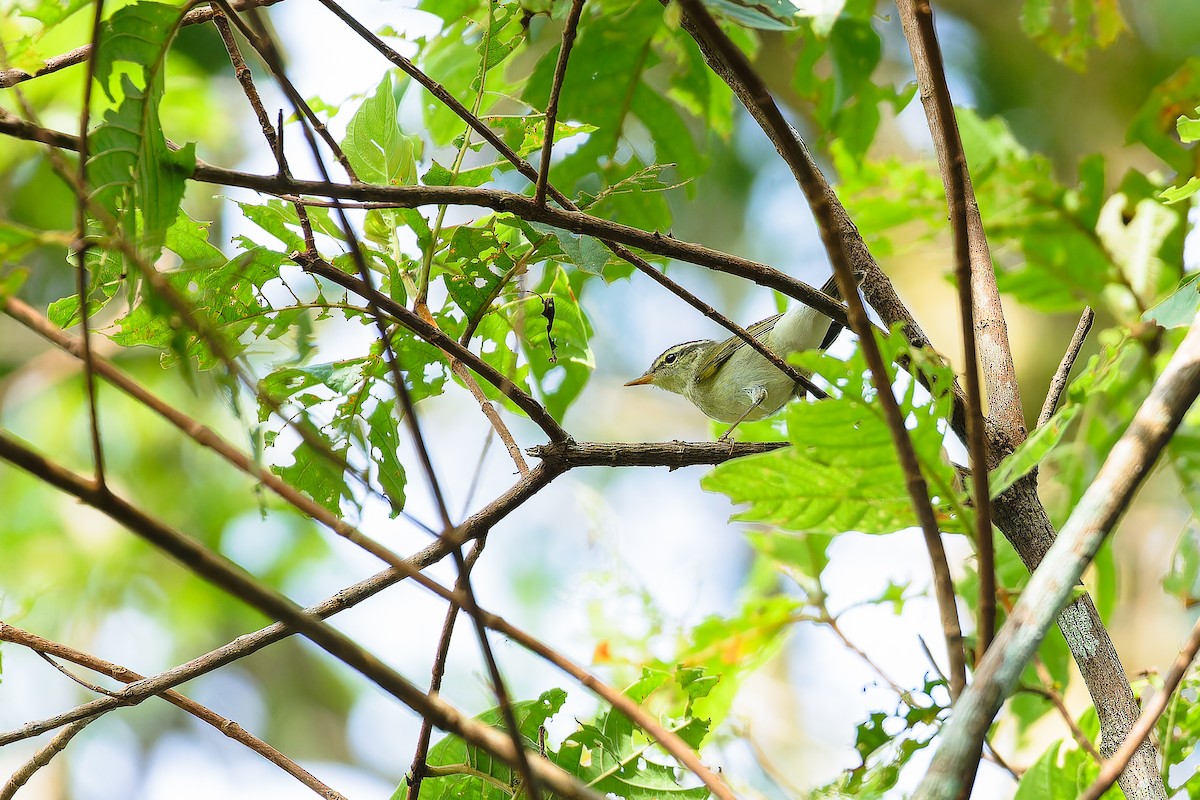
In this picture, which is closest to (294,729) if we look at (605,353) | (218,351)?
(605,353)

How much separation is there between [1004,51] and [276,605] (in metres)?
5.03

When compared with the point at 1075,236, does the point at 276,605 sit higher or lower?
lower

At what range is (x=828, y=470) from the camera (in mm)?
992

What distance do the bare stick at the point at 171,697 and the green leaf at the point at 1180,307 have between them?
1.13m

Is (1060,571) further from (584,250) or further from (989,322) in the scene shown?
(989,322)

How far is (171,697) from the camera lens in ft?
4.12

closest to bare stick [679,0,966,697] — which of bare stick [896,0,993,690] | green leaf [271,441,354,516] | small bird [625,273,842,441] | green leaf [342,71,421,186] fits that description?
bare stick [896,0,993,690]

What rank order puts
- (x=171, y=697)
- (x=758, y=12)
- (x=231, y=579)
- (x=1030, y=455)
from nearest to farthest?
(x=231, y=579) < (x=1030, y=455) < (x=758, y=12) < (x=171, y=697)

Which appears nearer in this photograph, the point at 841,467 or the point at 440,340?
the point at 841,467

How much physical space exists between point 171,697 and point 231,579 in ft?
2.57

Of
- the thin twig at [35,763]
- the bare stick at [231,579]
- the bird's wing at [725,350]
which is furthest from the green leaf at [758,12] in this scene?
the bird's wing at [725,350]

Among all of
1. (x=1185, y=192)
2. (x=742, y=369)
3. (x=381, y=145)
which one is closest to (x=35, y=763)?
(x=381, y=145)

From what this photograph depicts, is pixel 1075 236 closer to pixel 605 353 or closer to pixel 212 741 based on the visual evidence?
pixel 605 353

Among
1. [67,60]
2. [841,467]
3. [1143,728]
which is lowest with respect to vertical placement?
[1143,728]
